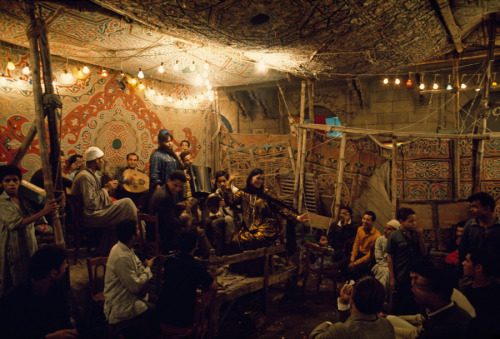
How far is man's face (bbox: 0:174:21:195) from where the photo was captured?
3318 millimetres

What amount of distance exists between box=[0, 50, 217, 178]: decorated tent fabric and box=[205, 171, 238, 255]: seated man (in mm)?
3092

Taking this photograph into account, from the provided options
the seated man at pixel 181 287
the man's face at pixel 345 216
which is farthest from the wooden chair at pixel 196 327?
the man's face at pixel 345 216

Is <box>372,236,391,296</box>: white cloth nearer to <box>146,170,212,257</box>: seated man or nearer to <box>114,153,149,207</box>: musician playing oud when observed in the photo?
<box>146,170,212,257</box>: seated man

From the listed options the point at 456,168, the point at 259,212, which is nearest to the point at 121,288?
the point at 259,212

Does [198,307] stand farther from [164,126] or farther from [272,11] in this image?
[164,126]

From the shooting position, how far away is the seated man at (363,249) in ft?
17.5

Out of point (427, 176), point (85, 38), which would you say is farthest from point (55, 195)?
point (427, 176)

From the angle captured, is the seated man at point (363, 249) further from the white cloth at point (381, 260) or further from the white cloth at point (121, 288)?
the white cloth at point (121, 288)

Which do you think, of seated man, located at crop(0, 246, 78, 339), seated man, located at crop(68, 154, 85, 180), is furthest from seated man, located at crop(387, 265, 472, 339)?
seated man, located at crop(68, 154, 85, 180)

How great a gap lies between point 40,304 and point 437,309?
298 centimetres

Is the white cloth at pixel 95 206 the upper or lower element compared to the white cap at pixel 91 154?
lower

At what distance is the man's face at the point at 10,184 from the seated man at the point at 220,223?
105 inches

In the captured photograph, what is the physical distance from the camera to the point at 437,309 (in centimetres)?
230

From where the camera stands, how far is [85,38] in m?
5.16
